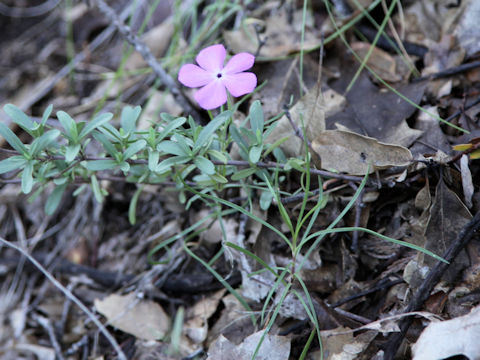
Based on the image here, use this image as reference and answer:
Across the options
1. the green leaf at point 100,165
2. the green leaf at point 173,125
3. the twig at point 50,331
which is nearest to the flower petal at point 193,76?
the green leaf at point 173,125

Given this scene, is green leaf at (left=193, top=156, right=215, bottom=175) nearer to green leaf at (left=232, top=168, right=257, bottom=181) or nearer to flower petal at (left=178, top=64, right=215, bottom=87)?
green leaf at (left=232, top=168, right=257, bottom=181)

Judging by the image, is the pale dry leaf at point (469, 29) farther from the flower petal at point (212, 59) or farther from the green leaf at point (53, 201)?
the green leaf at point (53, 201)

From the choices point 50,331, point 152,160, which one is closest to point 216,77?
point 152,160

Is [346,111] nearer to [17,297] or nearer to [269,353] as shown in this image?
[269,353]

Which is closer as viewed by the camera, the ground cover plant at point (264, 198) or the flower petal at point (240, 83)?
the flower petal at point (240, 83)

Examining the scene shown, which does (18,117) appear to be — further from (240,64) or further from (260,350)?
(260,350)

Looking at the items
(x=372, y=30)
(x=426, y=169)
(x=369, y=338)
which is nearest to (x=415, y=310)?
(x=369, y=338)

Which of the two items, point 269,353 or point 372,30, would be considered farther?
point 372,30
